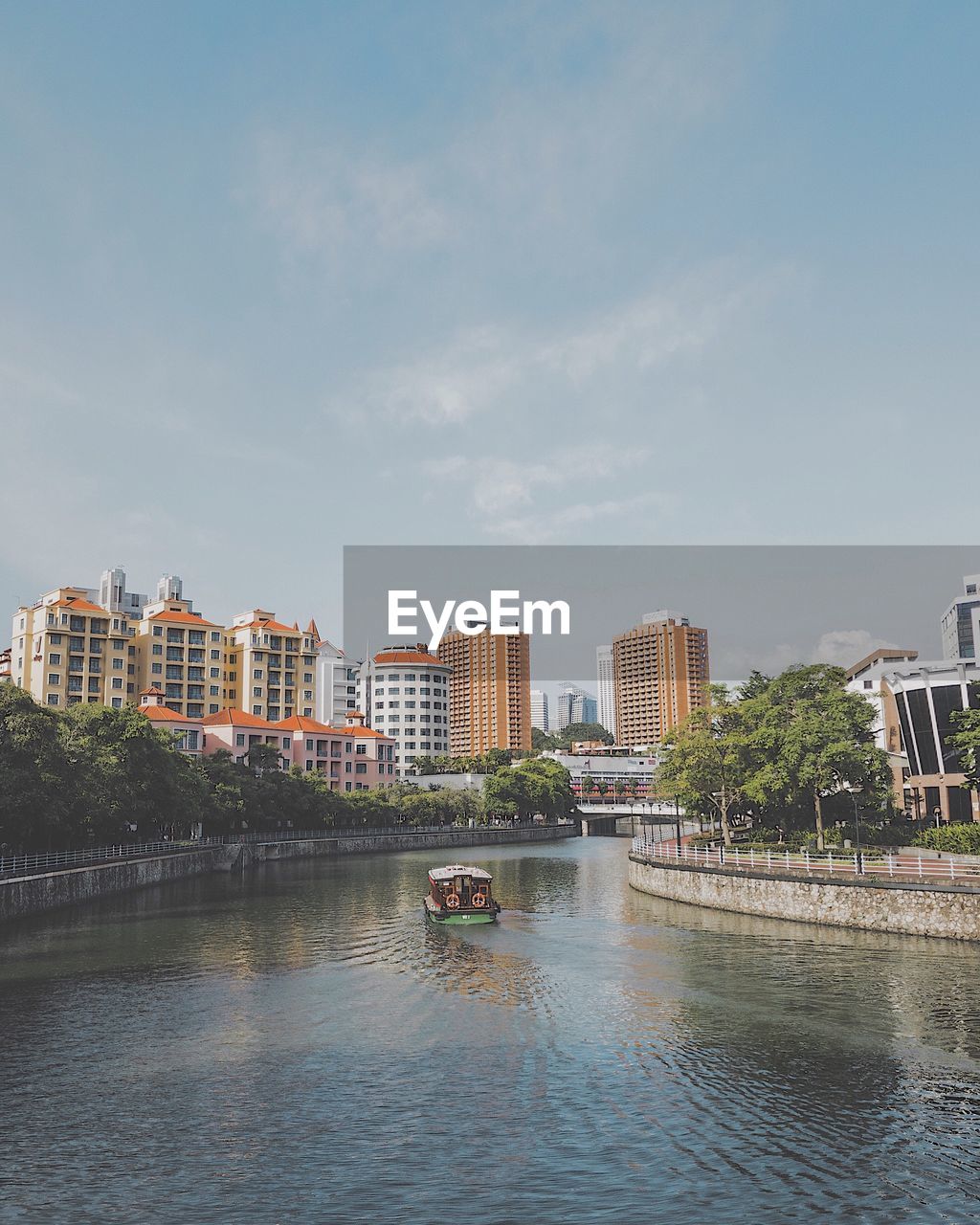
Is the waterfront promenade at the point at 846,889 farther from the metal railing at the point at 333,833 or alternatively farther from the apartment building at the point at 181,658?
the apartment building at the point at 181,658

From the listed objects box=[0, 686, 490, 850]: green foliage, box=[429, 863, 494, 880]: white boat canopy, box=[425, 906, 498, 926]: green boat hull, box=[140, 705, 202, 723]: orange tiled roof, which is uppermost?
box=[140, 705, 202, 723]: orange tiled roof

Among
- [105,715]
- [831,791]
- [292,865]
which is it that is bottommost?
[292,865]

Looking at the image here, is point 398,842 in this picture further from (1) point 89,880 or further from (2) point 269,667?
(1) point 89,880

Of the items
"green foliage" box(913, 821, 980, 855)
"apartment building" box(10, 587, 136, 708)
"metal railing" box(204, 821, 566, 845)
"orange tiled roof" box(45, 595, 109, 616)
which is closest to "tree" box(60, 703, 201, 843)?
"metal railing" box(204, 821, 566, 845)

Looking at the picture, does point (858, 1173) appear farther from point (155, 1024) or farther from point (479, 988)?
point (155, 1024)

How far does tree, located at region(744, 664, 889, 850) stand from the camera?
6562cm

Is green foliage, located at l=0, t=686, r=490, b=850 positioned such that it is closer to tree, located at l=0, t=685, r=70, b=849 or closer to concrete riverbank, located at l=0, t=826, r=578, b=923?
tree, located at l=0, t=685, r=70, b=849

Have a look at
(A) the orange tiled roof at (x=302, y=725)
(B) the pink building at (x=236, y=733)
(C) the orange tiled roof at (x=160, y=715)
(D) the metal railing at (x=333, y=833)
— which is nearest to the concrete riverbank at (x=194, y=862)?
(D) the metal railing at (x=333, y=833)

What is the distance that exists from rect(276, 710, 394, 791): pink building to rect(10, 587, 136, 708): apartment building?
2816 centimetres

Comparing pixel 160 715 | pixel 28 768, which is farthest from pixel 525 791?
pixel 28 768

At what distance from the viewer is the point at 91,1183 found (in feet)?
67.4

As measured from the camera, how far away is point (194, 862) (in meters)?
94.9

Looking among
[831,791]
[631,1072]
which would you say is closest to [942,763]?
[831,791]

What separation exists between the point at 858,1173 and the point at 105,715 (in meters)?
74.6
